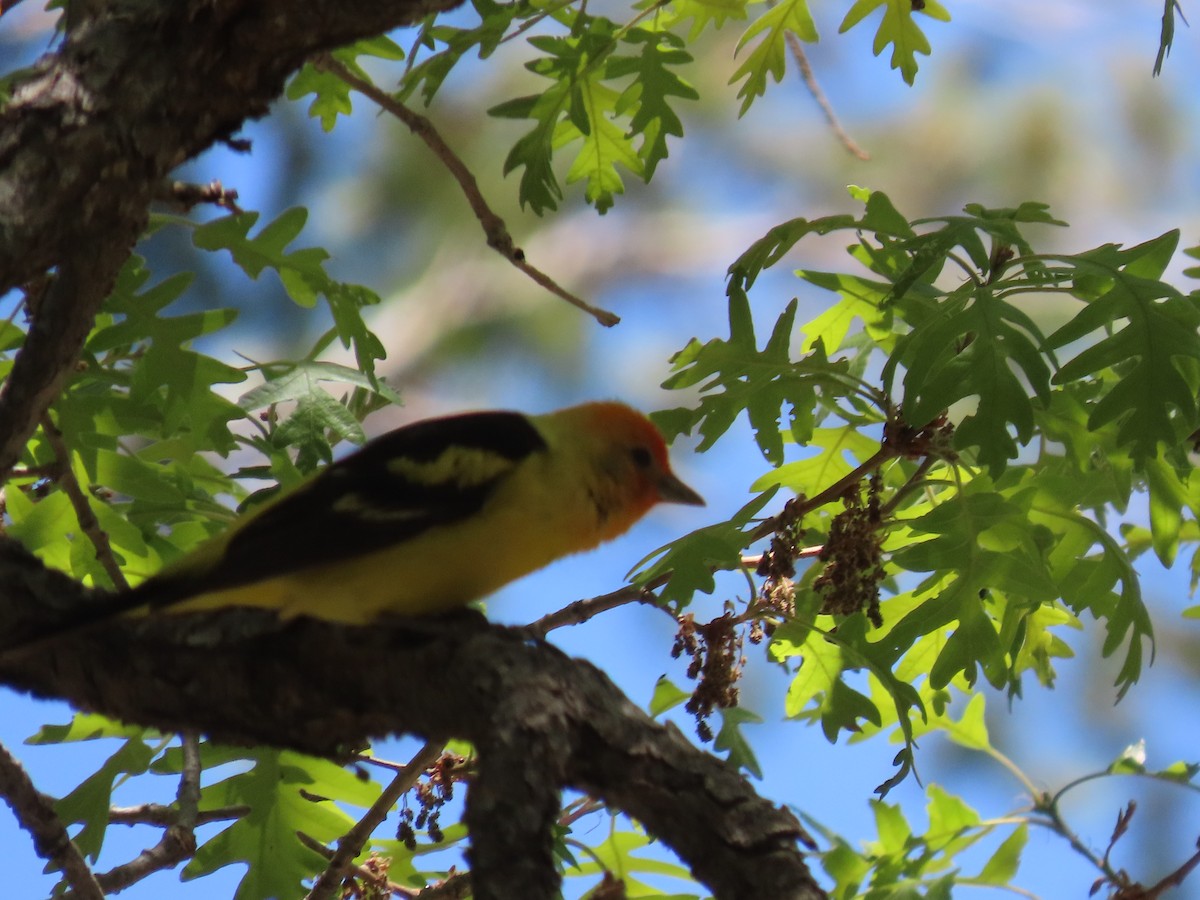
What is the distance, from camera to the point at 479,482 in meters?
2.71

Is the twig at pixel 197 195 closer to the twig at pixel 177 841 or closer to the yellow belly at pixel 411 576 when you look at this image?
the yellow belly at pixel 411 576

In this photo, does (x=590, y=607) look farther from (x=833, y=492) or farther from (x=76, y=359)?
(x=76, y=359)

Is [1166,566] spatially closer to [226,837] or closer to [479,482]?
[479,482]

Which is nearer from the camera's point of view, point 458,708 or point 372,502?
point 458,708

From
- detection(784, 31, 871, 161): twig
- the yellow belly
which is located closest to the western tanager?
the yellow belly

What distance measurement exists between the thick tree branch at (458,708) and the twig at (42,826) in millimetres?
277

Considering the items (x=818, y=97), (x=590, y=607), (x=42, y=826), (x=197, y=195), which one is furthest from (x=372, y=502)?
(x=818, y=97)

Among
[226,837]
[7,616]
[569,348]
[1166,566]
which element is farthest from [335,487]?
[569,348]

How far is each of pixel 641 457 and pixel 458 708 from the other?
1262 mm

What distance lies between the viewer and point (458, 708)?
1.93 metres

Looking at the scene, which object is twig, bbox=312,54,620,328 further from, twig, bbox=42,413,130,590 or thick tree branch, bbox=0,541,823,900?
twig, bbox=42,413,130,590

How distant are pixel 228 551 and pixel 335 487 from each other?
290 millimetres

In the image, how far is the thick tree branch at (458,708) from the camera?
168 cm

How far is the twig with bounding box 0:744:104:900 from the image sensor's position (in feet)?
7.85
